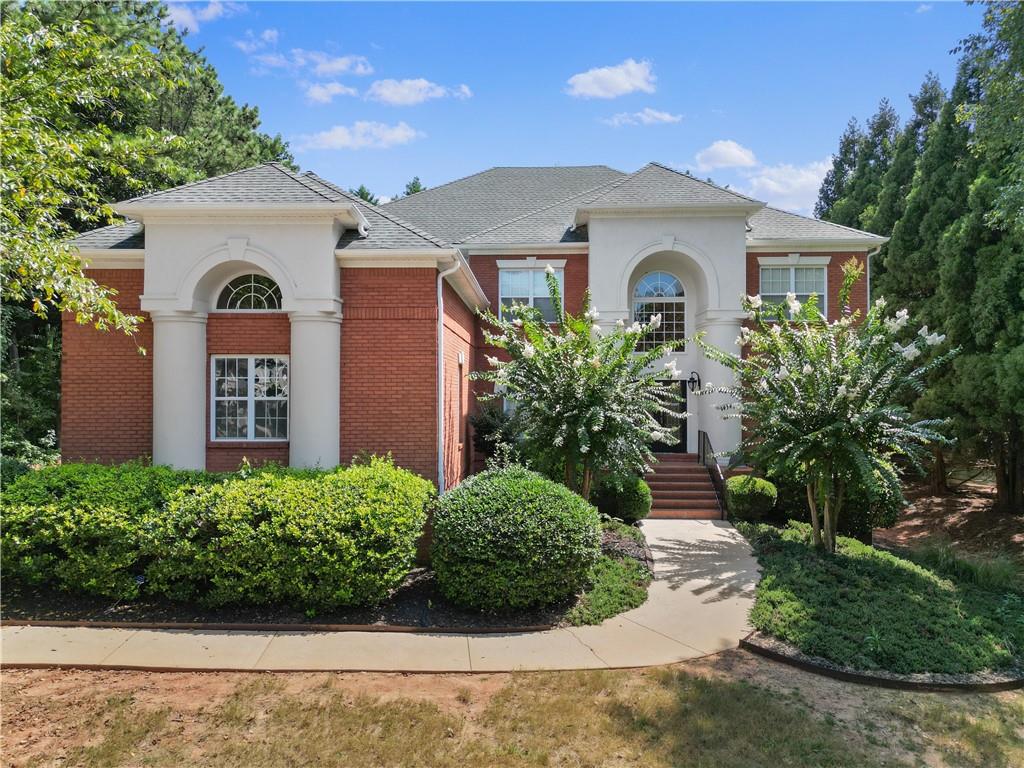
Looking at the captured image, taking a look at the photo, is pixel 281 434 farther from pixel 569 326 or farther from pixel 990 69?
pixel 990 69

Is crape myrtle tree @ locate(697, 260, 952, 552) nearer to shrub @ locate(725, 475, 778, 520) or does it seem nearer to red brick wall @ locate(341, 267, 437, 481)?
shrub @ locate(725, 475, 778, 520)

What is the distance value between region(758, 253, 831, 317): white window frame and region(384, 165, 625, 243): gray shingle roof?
684 centimetres

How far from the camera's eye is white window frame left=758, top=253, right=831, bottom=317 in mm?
16250

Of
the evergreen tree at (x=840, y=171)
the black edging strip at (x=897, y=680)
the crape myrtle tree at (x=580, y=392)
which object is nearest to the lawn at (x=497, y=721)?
the black edging strip at (x=897, y=680)

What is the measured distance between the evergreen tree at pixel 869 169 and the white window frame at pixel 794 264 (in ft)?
38.8

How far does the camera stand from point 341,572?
694 centimetres

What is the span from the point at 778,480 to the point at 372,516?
9648 mm

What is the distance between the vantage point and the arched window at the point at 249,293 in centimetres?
1061

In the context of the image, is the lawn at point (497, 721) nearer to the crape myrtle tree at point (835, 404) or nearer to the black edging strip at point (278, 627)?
the black edging strip at point (278, 627)

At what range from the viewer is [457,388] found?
1305 centimetres

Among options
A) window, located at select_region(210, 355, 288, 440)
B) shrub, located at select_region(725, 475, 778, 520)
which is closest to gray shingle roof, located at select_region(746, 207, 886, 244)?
shrub, located at select_region(725, 475, 778, 520)

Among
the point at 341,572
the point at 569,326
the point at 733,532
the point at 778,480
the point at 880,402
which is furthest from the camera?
the point at 778,480

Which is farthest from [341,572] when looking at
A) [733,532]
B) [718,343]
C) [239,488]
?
[718,343]

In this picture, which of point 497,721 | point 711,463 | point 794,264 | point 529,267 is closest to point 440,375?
point 497,721
